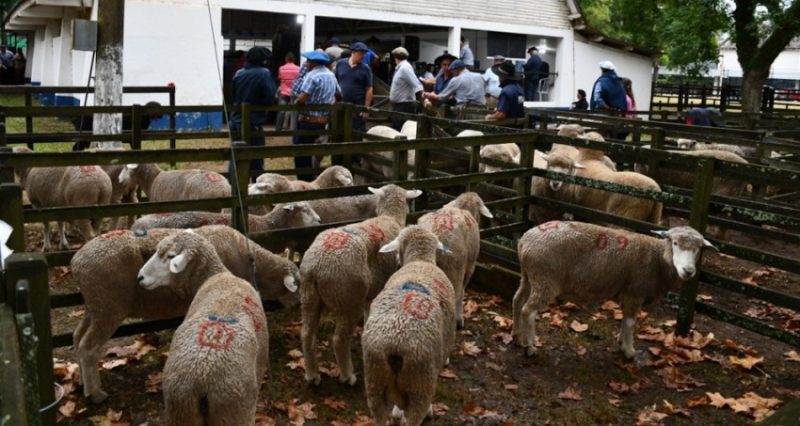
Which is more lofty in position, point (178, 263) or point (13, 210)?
point (13, 210)

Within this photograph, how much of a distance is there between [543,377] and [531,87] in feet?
66.2

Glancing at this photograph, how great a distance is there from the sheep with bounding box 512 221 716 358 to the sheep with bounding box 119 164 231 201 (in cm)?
333

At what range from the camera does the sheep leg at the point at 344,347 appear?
5305mm

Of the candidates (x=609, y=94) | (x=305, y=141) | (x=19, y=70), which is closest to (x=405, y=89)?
(x=305, y=141)

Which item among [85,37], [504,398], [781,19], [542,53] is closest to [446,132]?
[85,37]

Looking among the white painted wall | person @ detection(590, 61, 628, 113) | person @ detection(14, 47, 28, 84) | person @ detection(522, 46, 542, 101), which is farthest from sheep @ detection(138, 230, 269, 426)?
person @ detection(14, 47, 28, 84)

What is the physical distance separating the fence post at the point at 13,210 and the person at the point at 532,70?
2007cm

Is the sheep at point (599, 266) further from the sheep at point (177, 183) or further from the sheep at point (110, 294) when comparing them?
the sheep at point (177, 183)

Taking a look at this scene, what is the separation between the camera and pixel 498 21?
2478 centimetres

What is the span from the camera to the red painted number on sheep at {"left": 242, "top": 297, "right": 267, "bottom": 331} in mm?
4297

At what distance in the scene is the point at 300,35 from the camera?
22.4 m

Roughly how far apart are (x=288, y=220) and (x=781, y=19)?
739 inches

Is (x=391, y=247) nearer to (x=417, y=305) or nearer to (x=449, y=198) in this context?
(x=417, y=305)

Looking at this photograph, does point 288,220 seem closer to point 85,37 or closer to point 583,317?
point 583,317
